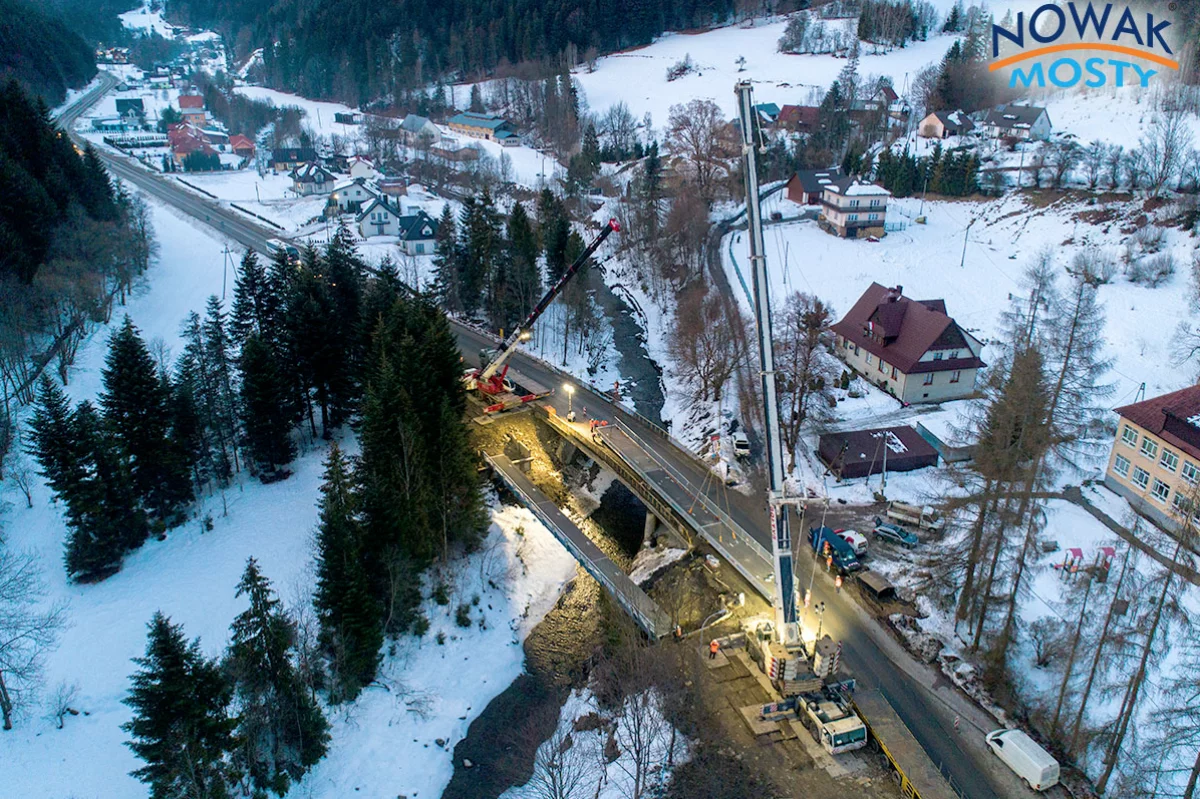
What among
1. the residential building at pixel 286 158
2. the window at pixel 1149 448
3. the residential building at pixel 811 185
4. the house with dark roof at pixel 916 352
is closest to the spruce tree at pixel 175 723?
the window at pixel 1149 448

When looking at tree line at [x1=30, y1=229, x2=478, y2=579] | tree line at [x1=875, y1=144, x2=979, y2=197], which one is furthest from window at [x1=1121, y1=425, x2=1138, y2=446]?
tree line at [x1=875, y1=144, x2=979, y2=197]

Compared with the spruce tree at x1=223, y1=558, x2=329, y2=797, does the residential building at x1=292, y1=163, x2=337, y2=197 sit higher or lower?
higher

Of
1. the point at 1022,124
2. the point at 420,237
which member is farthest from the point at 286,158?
the point at 1022,124

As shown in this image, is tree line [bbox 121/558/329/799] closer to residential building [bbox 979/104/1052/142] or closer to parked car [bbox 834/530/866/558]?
parked car [bbox 834/530/866/558]

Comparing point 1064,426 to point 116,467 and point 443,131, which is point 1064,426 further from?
point 443,131

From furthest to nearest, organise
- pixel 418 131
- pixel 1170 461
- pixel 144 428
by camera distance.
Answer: pixel 418 131, pixel 144 428, pixel 1170 461

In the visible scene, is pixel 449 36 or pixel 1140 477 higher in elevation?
pixel 449 36

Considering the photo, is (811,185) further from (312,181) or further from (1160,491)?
(312,181)

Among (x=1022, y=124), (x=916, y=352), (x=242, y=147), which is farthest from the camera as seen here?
(x=242, y=147)
